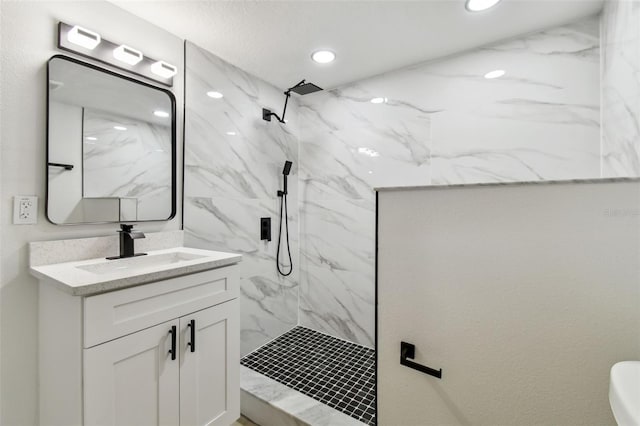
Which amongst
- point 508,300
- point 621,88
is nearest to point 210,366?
point 508,300

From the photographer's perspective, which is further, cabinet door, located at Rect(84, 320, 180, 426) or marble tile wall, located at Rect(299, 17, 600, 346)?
marble tile wall, located at Rect(299, 17, 600, 346)

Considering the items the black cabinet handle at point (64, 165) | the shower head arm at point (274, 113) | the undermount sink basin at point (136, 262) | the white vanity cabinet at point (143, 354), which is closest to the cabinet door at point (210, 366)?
the white vanity cabinet at point (143, 354)

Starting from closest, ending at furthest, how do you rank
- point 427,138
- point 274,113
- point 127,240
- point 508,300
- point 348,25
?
point 508,300, point 127,240, point 348,25, point 427,138, point 274,113

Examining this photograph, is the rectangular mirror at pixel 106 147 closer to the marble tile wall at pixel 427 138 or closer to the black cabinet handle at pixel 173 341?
the black cabinet handle at pixel 173 341

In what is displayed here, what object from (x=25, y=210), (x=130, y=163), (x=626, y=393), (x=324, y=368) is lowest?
(x=324, y=368)

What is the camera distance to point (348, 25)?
171 centimetres

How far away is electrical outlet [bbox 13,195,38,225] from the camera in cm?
121

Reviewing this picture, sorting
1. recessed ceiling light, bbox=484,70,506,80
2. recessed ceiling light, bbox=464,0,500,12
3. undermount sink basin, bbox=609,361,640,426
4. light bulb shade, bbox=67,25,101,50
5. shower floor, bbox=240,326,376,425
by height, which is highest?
recessed ceiling light, bbox=464,0,500,12

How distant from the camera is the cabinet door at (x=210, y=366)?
49.6 inches

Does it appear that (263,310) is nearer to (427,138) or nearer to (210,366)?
(210,366)

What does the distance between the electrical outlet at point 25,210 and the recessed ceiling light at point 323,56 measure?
1796mm

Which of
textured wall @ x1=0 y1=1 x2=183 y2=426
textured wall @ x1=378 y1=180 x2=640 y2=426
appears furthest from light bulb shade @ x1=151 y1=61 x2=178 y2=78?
textured wall @ x1=378 y1=180 x2=640 y2=426

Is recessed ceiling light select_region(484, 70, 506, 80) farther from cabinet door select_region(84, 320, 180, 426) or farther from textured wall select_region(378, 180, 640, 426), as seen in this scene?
cabinet door select_region(84, 320, 180, 426)

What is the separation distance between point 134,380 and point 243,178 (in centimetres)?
146
